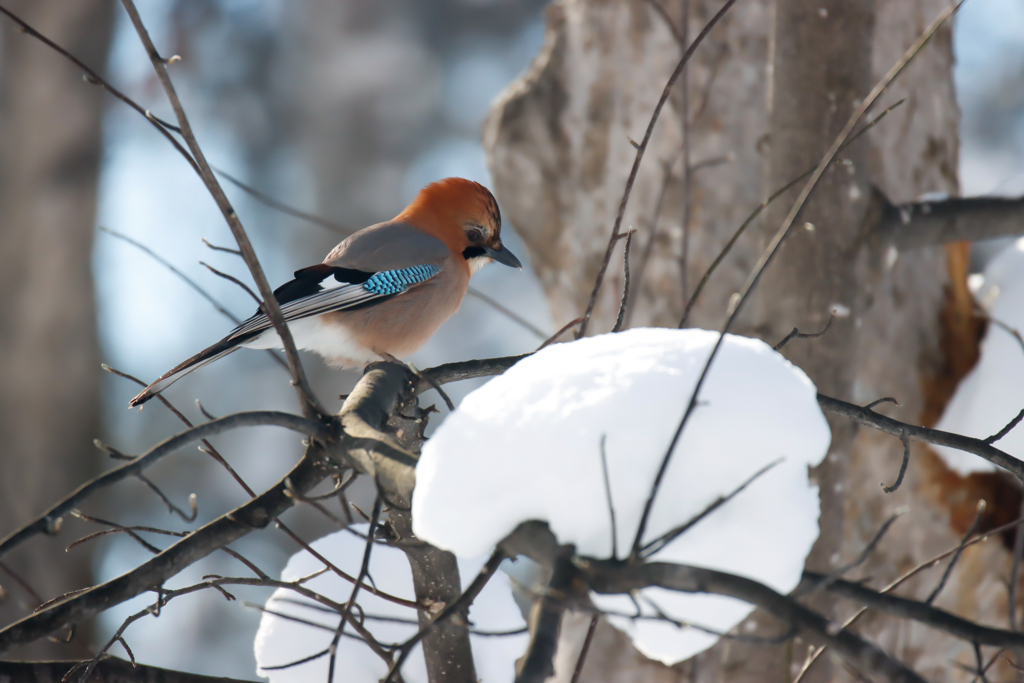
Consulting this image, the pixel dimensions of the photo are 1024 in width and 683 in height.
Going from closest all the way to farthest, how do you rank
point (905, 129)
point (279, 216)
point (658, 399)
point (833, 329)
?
point (658, 399) < point (833, 329) < point (905, 129) < point (279, 216)

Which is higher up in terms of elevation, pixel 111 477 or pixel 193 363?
pixel 193 363

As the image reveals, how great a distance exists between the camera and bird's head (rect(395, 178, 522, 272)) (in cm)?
238

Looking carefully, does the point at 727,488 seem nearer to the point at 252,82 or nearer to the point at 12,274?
the point at 12,274

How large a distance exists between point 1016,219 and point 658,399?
1884 millimetres

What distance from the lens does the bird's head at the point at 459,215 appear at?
2.38 metres

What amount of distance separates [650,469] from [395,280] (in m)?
1.52

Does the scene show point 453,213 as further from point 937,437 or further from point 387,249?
point 937,437

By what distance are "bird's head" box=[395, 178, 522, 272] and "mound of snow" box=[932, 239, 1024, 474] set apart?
1347mm

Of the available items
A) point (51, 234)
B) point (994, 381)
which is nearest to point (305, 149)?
point (51, 234)

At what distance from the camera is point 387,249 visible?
7.30ft

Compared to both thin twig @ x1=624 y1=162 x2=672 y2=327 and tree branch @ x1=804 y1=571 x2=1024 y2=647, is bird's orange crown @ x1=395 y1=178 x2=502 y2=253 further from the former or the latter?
tree branch @ x1=804 y1=571 x2=1024 y2=647

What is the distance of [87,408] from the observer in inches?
214

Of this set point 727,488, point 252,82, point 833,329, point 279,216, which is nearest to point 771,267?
point 833,329

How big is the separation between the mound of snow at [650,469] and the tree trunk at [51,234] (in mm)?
5289
